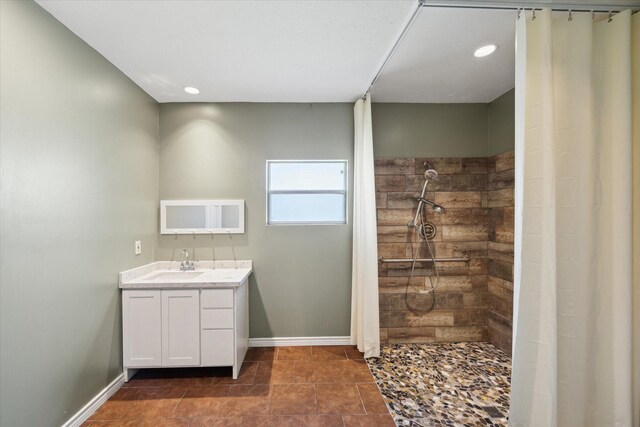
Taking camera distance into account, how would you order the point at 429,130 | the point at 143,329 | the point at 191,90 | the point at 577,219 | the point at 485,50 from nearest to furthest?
the point at 577,219 < the point at 485,50 < the point at 143,329 < the point at 191,90 < the point at 429,130

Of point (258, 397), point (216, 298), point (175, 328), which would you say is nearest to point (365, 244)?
point (216, 298)

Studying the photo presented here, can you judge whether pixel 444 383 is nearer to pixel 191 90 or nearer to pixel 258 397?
pixel 258 397

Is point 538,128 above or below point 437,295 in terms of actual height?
above

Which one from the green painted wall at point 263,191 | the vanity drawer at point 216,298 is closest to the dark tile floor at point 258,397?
the green painted wall at point 263,191

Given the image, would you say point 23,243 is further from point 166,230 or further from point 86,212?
point 166,230

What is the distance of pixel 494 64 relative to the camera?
226cm

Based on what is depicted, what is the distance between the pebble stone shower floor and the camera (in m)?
1.89

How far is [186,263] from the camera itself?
278cm

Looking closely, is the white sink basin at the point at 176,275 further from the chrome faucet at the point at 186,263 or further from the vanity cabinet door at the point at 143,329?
the vanity cabinet door at the point at 143,329

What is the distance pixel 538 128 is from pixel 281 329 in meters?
2.70

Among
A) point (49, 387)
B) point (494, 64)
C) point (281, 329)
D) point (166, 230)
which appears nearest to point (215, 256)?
point (166, 230)

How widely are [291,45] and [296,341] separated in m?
2.71

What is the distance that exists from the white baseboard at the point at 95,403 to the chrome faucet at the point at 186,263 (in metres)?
0.97

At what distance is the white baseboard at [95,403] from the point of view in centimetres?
179
